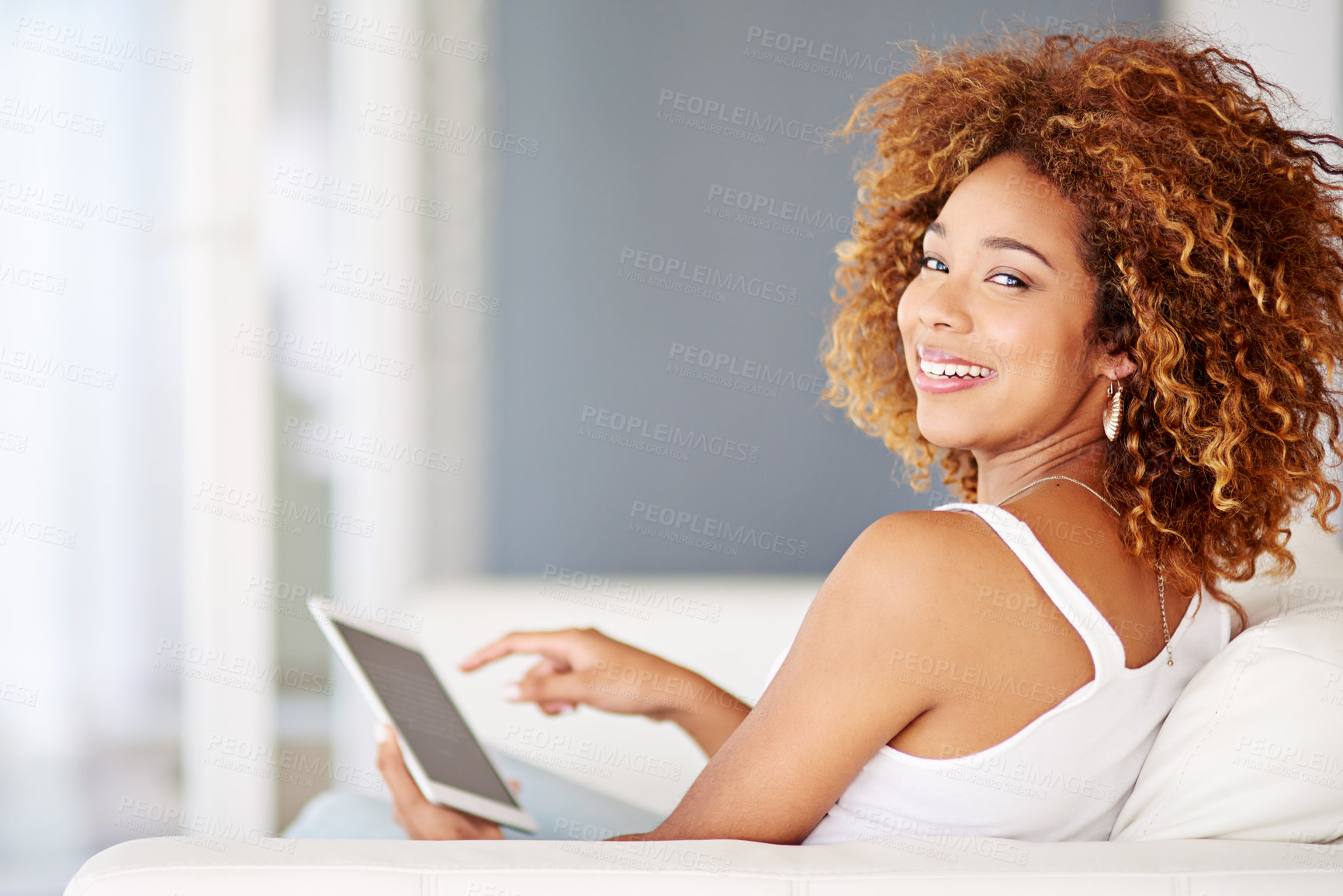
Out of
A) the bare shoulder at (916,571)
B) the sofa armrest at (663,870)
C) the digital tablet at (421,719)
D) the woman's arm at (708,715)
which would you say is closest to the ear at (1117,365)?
the bare shoulder at (916,571)

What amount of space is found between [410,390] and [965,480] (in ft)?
6.48

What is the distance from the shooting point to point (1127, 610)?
1059 mm

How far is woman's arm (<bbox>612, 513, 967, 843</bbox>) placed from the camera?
0.96 metres

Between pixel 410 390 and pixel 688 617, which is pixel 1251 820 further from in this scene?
pixel 410 390

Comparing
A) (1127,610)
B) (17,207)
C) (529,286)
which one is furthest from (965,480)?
(17,207)

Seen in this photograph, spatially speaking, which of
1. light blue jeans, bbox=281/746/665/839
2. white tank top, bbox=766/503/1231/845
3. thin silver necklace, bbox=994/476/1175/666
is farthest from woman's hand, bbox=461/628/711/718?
thin silver necklace, bbox=994/476/1175/666

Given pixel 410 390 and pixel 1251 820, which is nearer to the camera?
pixel 1251 820

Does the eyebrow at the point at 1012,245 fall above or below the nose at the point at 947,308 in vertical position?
above

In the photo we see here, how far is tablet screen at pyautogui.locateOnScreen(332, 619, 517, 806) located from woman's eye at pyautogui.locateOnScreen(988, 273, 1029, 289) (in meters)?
0.86

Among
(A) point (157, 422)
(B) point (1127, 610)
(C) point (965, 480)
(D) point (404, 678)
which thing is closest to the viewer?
(B) point (1127, 610)

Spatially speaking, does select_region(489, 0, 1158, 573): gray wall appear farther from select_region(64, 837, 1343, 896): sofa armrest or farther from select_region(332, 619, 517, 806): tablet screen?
select_region(64, 837, 1343, 896): sofa armrest

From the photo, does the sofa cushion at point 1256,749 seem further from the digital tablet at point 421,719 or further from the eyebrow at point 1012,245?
the digital tablet at point 421,719

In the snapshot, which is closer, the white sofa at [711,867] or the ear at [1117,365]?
the white sofa at [711,867]

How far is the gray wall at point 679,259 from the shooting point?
315cm
